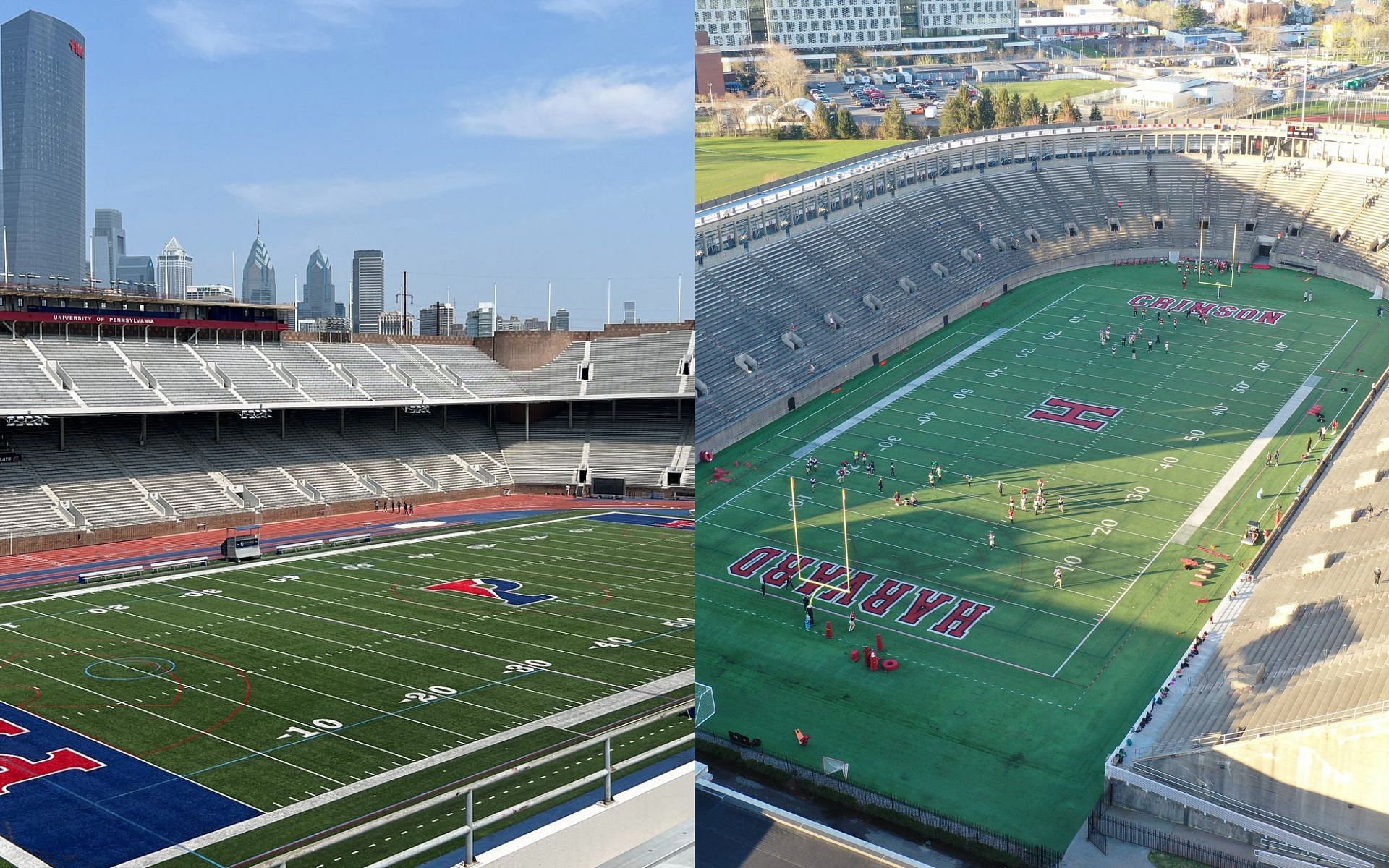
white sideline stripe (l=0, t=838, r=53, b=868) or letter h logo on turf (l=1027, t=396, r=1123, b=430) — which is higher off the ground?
letter h logo on turf (l=1027, t=396, r=1123, b=430)

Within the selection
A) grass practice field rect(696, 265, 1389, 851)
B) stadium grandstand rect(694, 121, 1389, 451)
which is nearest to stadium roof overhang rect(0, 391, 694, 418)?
stadium grandstand rect(694, 121, 1389, 451)

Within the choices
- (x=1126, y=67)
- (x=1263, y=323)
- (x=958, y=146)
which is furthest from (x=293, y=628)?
(x=1126, y=67)

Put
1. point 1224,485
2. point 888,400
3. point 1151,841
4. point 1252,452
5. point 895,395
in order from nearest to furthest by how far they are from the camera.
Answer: point 1151,841, point 1224,485, point 1252,452, point 888,400, point 895,395

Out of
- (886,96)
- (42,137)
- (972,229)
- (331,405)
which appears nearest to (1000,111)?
(886,96)

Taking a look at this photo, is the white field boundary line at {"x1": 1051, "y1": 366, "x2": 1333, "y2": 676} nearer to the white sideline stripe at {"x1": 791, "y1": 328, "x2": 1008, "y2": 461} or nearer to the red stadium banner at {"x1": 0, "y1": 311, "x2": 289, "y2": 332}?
the white sideline stripe at {"x1": 791, "y1": 328, "x2": 1008, "y2": 461}

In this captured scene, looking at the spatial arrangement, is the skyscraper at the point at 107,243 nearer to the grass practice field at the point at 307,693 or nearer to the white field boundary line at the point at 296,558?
the white field boundary line at the point at 296,558

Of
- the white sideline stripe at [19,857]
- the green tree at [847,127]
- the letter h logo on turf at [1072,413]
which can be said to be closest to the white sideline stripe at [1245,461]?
the letter h logo on turf at [1072,413]

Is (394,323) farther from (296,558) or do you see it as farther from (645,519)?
(296,558)
